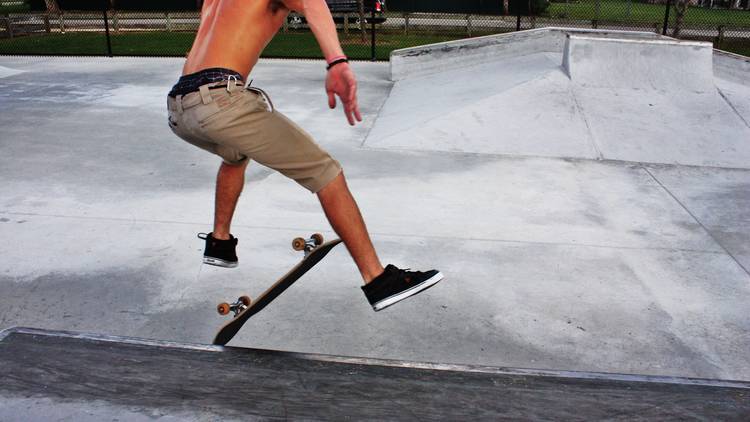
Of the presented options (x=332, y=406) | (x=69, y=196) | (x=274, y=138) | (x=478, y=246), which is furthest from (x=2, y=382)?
(x=69, y=196)

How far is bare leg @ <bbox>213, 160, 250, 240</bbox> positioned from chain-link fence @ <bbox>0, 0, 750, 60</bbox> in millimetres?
10649

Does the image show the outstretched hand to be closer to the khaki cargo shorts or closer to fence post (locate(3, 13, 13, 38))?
the khaki cargo shorts

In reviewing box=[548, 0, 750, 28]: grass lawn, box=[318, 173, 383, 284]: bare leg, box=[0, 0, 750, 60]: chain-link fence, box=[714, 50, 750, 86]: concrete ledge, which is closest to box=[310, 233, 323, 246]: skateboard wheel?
box=[318, 173, 383, 284]: bare leg

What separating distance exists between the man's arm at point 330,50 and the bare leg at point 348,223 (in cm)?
35

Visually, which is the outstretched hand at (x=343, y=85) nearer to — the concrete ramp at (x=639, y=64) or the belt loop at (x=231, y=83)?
the belt loop at (x=231, y=83)

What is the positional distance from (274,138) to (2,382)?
4.28ft

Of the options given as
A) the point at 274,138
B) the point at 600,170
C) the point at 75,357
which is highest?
the point at 274,138

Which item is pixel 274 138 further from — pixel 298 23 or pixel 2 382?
pixel 298 23

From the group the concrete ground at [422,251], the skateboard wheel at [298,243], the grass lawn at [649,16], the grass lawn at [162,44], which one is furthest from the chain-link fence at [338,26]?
the skateboard wheel at [298,243]

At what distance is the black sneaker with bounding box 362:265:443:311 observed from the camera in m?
2.76

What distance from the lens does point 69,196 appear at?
5.54 m

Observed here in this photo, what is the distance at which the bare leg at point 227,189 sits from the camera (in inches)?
123

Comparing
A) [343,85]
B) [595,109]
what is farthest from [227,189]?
[595,109]

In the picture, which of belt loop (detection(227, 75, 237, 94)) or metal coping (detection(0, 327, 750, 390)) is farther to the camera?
belt loop (detection(227, 75, 237, 94))
